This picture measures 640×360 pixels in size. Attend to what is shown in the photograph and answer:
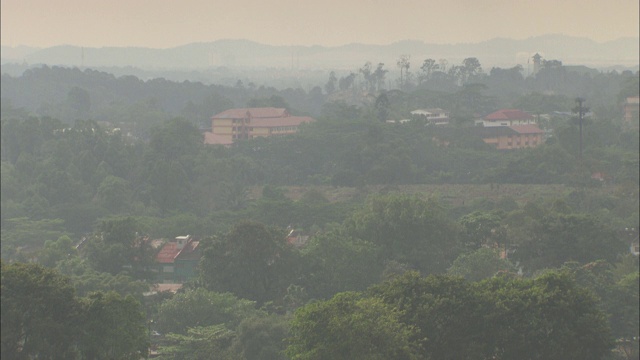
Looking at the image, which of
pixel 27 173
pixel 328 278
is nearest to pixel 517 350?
pixel 328 278

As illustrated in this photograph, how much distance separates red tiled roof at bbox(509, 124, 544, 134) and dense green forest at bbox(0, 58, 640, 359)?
2.11m

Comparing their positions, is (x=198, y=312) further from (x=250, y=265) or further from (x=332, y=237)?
(x=332, y=237)

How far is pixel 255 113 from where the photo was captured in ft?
173

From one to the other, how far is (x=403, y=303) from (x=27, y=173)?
26.0 metres

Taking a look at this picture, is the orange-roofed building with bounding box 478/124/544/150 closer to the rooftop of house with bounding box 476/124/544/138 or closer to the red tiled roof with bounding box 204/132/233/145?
the rooftop of house with bounding box 476/124/544/138

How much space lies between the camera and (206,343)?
1652cm

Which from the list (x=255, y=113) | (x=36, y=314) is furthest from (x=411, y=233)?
(x=255, y=113)

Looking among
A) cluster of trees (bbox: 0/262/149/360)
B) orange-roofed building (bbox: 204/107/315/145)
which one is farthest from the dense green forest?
orange-roofed building (bbox: 204/107/315/145)

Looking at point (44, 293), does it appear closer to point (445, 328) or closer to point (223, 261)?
point (445, 328)

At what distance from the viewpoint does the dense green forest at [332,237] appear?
39.9 ft

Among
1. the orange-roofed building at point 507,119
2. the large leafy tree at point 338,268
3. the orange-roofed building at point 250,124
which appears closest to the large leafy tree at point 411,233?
the large leafy tree at point 338,268

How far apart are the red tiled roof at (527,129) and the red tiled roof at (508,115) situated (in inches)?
76.1

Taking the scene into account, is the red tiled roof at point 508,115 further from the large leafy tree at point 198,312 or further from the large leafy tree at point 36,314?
the large leafy tree at point 36,314

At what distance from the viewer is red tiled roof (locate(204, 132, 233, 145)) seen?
4660 centimetres
